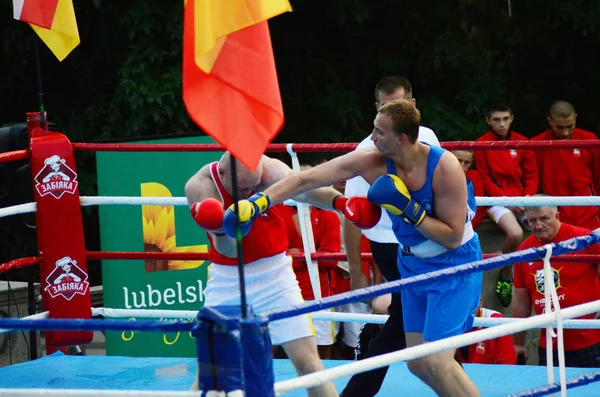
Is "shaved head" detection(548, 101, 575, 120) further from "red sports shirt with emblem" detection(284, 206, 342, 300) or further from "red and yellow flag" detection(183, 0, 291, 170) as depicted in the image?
"red and yellow flag" detection(183, 0, 291, 170)

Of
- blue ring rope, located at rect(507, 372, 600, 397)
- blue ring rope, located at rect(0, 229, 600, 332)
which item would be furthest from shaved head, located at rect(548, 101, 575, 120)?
blue ring rope, located at rect(0, 229, 600, 332)

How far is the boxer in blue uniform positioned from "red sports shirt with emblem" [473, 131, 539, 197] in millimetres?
3052

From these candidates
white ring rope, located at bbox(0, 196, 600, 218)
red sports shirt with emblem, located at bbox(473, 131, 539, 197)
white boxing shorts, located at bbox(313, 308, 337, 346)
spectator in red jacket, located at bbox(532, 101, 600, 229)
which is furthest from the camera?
spectator in red jacket, located at bbox(532, 101, 600, 229)

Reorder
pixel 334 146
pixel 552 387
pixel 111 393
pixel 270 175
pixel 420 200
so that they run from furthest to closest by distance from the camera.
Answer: pixel 334 146 → pixel 270 175 → pixel 420 200 → pixel 552 387 → pixel 111 393

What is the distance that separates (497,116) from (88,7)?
10.9 ft

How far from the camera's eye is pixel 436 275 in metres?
3.03

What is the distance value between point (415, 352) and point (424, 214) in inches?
34.4

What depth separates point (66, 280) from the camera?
5109 mm

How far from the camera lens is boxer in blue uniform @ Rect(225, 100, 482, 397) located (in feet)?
12.2

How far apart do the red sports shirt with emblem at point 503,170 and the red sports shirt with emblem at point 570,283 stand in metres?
1.43

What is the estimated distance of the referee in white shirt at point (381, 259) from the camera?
4.33 m

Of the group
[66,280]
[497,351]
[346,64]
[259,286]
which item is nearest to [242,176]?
[259,286]

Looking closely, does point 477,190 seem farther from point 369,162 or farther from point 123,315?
point 369,162

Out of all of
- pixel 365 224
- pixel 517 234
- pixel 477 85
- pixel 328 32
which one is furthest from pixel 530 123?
pixel 365 224
